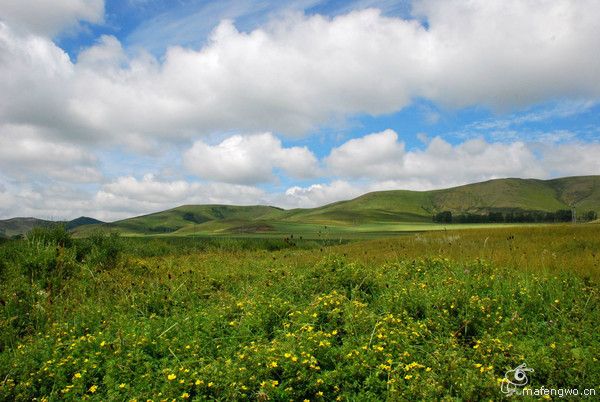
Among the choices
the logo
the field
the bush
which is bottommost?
the logo

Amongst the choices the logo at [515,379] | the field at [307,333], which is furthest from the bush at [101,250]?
the logo at [515,379]

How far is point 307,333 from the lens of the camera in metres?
5.64

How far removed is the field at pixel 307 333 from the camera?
187 inches

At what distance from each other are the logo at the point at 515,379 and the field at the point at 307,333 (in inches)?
3.8

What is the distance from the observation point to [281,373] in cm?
504

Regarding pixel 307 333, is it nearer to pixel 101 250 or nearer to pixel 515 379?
pixel 515 379

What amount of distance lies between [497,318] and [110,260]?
1302 centimetres

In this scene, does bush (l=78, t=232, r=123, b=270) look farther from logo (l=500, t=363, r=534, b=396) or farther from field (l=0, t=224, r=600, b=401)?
logo (l=500, t=363, r=534, b=396)

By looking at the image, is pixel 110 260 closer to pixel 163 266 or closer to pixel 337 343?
pixel 163 266

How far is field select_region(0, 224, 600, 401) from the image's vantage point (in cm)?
475

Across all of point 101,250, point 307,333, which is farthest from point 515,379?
point 101,250

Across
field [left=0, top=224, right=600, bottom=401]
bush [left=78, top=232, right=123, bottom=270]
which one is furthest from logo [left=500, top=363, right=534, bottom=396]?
bush [left=78, top=232, right=123, bottom=270]

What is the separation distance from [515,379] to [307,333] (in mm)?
2889

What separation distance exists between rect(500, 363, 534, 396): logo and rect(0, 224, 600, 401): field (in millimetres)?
96
